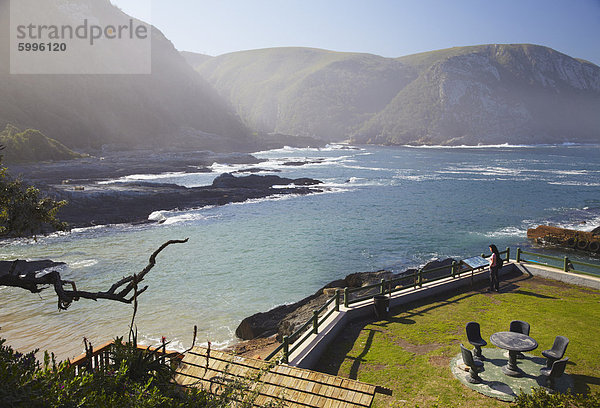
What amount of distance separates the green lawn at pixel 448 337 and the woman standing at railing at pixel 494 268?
42 cm

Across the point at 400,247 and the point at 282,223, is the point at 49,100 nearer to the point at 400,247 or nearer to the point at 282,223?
the point at 282,223

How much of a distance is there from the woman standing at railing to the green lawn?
0.42 meters

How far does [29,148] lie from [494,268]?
287 feet

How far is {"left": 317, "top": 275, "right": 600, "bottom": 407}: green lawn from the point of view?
31.4ft

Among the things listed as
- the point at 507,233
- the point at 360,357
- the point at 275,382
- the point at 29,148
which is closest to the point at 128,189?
the point at 29,148

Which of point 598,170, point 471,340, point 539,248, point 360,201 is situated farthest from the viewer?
point 598,170

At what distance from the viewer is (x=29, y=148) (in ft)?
253

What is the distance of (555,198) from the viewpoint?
58750mm

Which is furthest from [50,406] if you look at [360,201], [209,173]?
[209,173]

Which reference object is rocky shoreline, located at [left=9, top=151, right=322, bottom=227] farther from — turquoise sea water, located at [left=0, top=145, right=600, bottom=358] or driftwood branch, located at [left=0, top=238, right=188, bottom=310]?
driftwood branch, located at [left=0, top=238, right=188, bottom=310]

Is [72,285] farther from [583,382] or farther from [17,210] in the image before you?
[583,382]

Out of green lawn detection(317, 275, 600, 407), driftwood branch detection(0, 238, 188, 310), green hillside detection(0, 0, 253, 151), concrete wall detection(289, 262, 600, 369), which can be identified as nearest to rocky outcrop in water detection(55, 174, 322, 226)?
concrete wall detection(289, 262, 600, 369)

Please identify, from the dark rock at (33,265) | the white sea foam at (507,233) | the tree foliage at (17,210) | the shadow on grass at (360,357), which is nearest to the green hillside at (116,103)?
the dark rock at (33,265)

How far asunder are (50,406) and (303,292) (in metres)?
20.2
